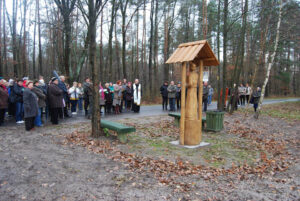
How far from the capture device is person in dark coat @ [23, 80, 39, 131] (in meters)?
8.35

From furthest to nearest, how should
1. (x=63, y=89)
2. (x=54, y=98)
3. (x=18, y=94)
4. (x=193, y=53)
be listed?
1. (x=63, y=89)
2. (x=18, y=94)
3. (x=54, y=98)
4. (x=193, y=53)

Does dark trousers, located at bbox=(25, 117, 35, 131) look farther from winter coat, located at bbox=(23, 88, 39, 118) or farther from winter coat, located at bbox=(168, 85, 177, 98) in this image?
winter coat, located at bbox=(168, 85, 177, 98)

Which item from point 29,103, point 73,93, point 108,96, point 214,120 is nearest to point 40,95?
point 29,103

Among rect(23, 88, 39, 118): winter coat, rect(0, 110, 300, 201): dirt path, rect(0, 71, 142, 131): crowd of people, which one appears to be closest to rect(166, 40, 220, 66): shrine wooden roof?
rect(0, 71, 142, 131): crowd of people

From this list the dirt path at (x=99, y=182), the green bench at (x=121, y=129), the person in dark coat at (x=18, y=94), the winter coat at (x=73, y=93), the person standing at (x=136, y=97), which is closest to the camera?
the dirt path at (x=99, y=182)

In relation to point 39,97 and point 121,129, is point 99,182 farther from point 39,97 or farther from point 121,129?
point 39,97

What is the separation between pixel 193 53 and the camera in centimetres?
667

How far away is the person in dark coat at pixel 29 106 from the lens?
27.4 feet

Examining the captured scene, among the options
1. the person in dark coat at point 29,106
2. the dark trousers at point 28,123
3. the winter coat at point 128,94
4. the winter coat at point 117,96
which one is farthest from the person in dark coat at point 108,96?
the dark trousers at point 28,123

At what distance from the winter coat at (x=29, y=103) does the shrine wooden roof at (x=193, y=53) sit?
4942mm

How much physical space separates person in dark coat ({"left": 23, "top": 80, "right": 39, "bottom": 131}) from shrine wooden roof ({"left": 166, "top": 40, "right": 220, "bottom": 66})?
495 centimetres

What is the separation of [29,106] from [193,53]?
5.78m

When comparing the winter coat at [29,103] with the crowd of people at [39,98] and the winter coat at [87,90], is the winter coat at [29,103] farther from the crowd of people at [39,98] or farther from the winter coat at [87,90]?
the winter coat at [87,90]

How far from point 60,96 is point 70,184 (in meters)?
6.09
